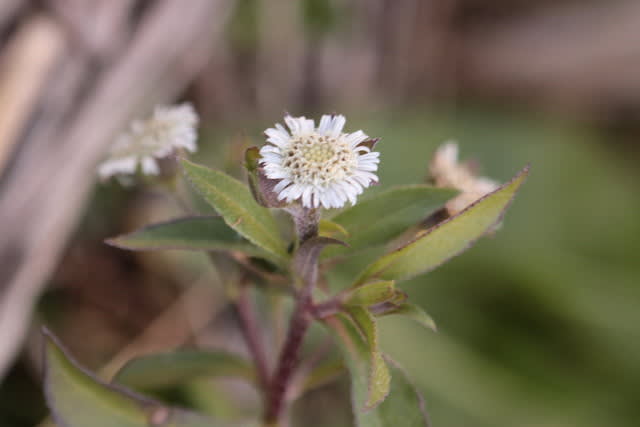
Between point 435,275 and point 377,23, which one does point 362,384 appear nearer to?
point 435,275

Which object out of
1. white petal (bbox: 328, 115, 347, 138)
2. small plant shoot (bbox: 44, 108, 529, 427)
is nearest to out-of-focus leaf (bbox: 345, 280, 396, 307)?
small plant shoot (bbox: 44, 108, 529, 427)

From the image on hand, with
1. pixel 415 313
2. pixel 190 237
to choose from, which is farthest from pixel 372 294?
pixel 190 237

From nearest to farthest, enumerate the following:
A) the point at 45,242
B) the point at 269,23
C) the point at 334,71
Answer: the point at 45,242 → the point at 269,23 → the point at 334,71

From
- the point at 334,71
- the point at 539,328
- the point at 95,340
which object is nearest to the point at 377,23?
the point at 334,71

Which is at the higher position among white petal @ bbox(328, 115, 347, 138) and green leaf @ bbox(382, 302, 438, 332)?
white petal @ bbox(328, 115, 347, 138)

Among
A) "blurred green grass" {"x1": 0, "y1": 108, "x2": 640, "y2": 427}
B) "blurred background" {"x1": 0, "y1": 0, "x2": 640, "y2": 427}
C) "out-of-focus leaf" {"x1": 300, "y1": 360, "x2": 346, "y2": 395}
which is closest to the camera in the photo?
"out-of-focus leaf" {"x1": 300, "y1": 360, "x2": 346, "y2": 395}

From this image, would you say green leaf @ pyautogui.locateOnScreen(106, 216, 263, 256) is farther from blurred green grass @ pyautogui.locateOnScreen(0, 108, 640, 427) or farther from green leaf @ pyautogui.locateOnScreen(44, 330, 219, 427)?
blurred green grass @ pyautogui.locateOnScreen(0, 108, 640, 427)

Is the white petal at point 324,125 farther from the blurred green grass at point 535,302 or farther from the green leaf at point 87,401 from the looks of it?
the blurred green grass at point 535,302
